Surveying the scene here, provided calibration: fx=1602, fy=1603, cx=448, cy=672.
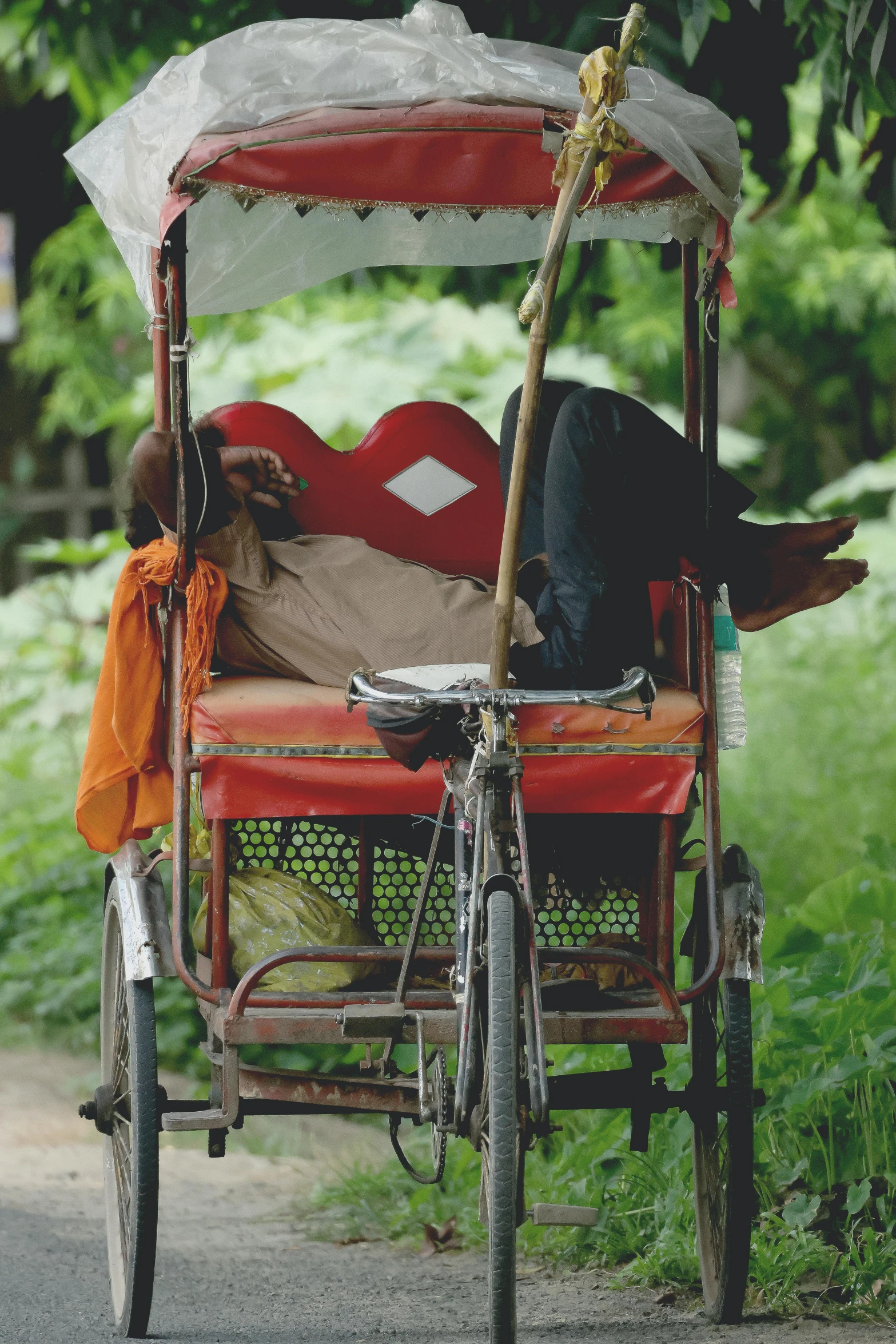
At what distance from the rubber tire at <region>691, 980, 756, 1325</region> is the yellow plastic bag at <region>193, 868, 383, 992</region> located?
711mm

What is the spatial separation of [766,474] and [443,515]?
8599 millimetres

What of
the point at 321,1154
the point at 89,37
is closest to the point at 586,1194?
the point at 321,1154

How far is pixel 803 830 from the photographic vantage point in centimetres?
646

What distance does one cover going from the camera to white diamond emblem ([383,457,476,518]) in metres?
4.09

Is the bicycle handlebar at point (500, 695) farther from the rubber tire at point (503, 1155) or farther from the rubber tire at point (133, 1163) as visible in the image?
the rubber tire at point (133, 1163)

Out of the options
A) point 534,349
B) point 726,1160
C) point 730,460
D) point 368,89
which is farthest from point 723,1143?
point 730,460

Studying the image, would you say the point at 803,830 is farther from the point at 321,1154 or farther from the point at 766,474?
the point at 766,474

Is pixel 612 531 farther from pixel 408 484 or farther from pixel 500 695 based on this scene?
pixel 408 484

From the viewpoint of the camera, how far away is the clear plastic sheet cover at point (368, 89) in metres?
2.90

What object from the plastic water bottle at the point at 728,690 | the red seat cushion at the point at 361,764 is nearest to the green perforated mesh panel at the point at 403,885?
the red seat cushion at the point at 361,764

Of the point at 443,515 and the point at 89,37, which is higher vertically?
the point at 89,37

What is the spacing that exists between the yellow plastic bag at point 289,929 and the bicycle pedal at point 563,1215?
0.68 m

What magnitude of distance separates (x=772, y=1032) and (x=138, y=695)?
5.90 feet

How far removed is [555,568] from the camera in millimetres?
3078
